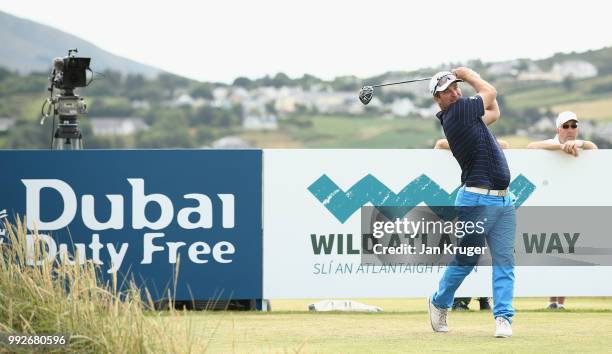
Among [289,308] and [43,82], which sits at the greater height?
[43,82]

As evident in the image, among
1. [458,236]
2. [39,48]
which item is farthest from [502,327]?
[39,48]

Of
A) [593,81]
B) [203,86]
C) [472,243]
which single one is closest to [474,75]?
[472,243]

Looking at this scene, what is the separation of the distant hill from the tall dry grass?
13337cm

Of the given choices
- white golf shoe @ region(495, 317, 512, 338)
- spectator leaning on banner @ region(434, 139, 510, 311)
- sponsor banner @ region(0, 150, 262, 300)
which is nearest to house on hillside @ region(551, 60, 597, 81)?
spectator leaning on banner @ region(434, 139, 510, 311)

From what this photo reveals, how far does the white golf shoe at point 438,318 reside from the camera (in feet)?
31.9

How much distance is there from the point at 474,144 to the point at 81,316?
335cm

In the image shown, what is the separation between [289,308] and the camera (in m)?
12.8

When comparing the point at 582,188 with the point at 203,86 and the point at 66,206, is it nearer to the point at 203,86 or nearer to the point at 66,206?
the point at 66,206

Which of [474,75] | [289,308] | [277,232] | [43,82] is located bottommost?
[289,308]

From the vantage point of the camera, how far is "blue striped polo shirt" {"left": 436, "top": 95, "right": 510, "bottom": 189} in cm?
912

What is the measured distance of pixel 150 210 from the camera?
11773 mm

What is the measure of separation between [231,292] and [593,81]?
99.7 m

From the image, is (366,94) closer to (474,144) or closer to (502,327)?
(474,144)

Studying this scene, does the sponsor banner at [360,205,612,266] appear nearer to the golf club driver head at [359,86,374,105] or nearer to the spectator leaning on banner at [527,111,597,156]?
the spectator leaning on banner at [527,111,597,156]
